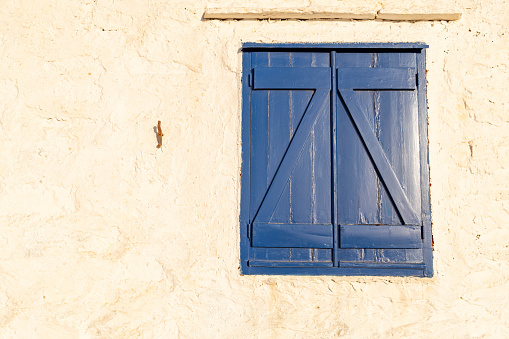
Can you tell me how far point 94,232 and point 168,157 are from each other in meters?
0.66

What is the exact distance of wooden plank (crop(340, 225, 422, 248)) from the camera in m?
2.63

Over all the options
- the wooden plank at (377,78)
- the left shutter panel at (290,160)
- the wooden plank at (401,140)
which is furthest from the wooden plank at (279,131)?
the wooden plank at (401,140)

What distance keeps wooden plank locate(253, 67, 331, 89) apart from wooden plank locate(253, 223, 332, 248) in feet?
2.94

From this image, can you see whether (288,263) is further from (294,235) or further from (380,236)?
(380,236)

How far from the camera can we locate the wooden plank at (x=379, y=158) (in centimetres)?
265

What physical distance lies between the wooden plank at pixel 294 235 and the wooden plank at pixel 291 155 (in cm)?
8

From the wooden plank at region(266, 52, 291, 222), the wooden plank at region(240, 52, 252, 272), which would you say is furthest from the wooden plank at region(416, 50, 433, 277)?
the wooden plank at region(240, 52, 252, 272)

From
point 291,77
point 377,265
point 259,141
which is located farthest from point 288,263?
point 291,77

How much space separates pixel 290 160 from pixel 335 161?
0.94 feet

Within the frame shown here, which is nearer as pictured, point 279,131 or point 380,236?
point 380,236

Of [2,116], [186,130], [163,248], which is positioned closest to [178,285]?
[163,248]

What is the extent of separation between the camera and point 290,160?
2691 mm

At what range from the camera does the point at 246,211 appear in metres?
2.69

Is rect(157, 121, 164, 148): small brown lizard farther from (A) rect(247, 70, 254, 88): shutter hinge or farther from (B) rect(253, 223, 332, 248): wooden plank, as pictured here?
(B) rect(253, 223, 332, 248): wooden plank
